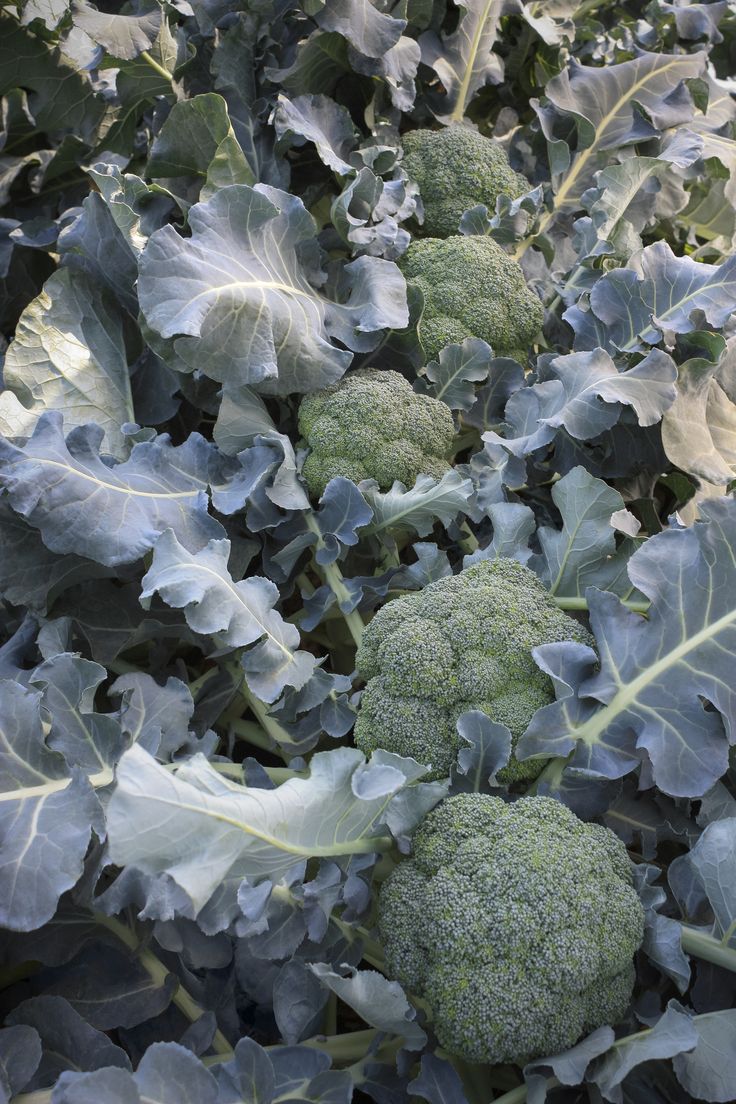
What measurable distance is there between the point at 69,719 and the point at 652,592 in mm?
825

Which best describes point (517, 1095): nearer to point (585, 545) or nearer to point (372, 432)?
point (585, 545)

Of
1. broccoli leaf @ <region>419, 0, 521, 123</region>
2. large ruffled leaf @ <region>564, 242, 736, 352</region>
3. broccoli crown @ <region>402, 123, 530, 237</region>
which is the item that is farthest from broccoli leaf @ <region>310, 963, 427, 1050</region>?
broccoli leaf @ <region>419, 0, 521, 123</region>

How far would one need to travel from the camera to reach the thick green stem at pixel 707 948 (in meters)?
1.12

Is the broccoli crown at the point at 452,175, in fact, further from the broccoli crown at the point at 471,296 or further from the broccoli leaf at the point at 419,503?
the broccoli leaf at the point at 419,503

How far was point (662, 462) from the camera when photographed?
5.15 ft

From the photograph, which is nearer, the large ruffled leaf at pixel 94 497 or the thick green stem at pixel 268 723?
the large ruffled leaf at pixel 94 497

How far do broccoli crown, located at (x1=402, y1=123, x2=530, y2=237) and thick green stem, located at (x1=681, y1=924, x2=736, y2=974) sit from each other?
1395 millimetres

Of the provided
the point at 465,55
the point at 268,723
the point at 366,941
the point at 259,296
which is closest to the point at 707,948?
the point at 366,941

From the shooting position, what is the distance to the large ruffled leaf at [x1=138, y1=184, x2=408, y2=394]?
134 centimetres

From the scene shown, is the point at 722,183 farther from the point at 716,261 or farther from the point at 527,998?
the point at 527,998

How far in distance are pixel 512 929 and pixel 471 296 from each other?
112cm

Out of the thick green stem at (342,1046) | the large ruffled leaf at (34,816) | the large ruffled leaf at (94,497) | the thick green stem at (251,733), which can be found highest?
the large ruffled leaf at (94,497)

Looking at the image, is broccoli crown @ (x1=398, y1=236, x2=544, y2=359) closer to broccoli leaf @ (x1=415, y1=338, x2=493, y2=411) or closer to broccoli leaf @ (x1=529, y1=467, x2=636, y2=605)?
broccoli leaf @ (x1=415, y1=338, x2=493, y2=411)

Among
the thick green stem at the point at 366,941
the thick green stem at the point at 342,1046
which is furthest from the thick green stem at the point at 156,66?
the thick green stem at the point at 342,1046
